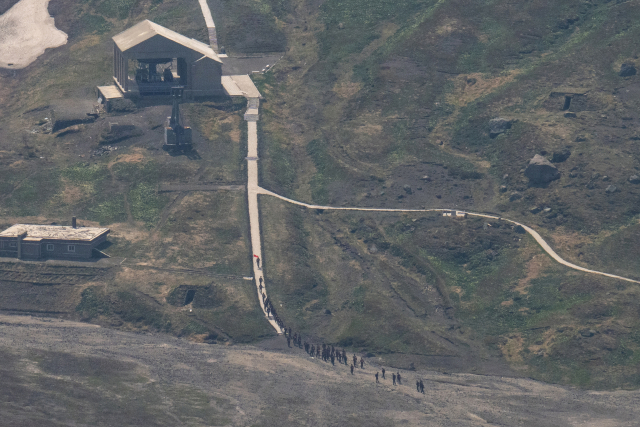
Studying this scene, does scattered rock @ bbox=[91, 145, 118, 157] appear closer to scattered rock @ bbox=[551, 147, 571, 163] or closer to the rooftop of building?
the rooftop of building

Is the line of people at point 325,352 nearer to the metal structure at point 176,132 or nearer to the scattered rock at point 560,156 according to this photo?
the metal structure at point 176,132

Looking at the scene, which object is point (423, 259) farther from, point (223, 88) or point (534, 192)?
point (223, 88)

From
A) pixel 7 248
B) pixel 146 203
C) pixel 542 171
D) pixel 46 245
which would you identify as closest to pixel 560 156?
pixel 542 171

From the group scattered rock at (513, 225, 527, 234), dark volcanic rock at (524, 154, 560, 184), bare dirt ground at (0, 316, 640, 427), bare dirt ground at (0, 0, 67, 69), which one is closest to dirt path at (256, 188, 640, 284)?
scattered rock at (513, 225, 527, 234)

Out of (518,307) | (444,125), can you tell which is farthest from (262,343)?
(444,125)

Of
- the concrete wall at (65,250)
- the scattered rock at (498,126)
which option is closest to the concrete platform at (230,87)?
the scattered rock at (498,126)
